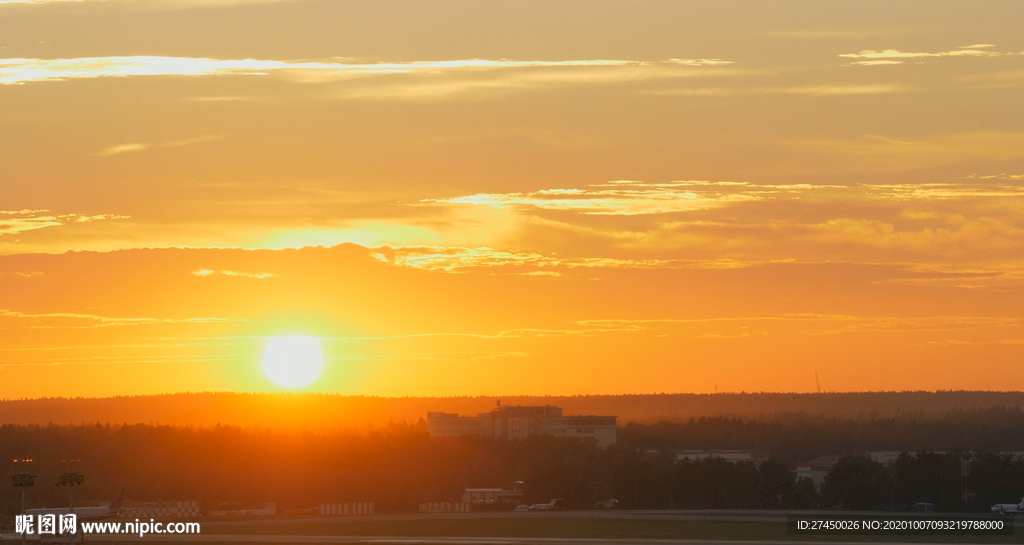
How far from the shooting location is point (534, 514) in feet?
581

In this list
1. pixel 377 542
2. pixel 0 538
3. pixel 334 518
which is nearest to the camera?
pixel 377 542

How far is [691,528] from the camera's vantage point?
14600 centimetres

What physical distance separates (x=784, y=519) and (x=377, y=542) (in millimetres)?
57201

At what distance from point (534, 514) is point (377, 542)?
53353 mm

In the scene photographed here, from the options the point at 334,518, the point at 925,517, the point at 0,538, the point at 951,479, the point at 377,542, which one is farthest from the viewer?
the point at 951,479

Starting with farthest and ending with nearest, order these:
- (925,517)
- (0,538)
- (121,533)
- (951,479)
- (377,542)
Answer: (951,479), (925,517), (121,533), (0,538), (377,542)

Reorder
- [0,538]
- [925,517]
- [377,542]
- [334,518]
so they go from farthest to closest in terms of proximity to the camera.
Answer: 1. [334,518]
2. [925,517]
3. [0,538]
4. [377,542]

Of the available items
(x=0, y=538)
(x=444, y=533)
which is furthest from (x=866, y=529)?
(x=0, y=538)

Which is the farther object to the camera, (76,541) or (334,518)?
(334,518)

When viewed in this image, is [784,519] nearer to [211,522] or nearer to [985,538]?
[985,538]

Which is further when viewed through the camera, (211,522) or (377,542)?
(211,522)

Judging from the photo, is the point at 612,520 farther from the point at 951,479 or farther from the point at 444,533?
the point at 951,479

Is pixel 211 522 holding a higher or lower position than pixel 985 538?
higher

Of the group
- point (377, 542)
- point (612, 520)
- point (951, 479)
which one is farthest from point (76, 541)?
point (951, 479)
